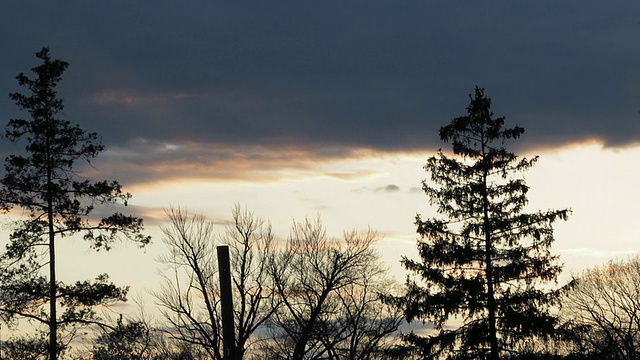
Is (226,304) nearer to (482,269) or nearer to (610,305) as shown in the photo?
(482,269)

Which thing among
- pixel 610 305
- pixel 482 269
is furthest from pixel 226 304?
pixel 610 305

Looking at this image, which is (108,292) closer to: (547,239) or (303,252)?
(303,252)

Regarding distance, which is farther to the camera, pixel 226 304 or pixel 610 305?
pixel 610 305

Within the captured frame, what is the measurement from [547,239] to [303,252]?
12.5m

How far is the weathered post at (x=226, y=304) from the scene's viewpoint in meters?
21.8

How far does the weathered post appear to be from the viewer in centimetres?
2180

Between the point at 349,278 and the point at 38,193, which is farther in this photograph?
the point at 349,278

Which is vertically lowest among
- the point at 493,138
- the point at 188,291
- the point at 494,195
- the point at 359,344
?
the point at 359,344

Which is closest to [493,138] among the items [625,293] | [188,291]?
[188,291]

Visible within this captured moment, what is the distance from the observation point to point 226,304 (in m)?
21.8

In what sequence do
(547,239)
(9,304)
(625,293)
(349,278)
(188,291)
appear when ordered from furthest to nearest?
(625,293)
(349,278)
(188,291)
(547,239)
(9,304)

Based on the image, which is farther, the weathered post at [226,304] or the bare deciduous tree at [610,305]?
the bare deciduous tree at [610,305]

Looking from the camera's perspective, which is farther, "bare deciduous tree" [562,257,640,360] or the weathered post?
"bare deciduous tree" [562,257,640,360]

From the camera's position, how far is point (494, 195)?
1307 inches
